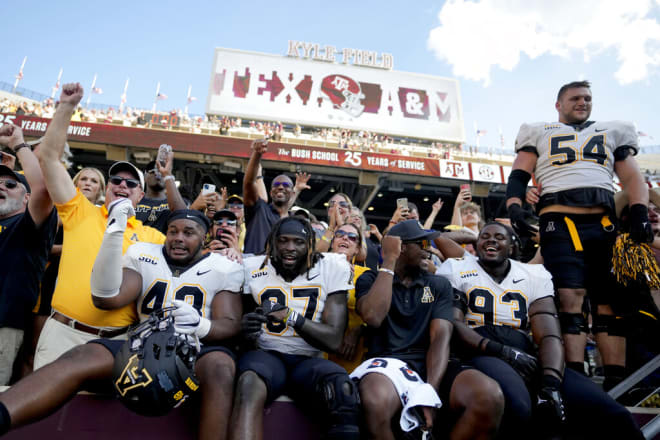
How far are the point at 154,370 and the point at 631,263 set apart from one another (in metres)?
3.54

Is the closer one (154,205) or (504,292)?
(504,292)

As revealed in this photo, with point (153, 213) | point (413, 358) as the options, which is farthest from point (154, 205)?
point (413, 358)

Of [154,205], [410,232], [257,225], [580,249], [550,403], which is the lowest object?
[550,403]

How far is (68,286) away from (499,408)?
9.16 feet

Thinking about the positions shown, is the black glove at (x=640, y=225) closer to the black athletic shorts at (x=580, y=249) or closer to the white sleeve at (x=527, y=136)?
the black athletic shorts at (x=580, y=249)

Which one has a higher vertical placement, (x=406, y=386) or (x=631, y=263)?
(x=631, y=263)

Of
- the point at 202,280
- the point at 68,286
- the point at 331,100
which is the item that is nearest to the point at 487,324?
the point at 202,280

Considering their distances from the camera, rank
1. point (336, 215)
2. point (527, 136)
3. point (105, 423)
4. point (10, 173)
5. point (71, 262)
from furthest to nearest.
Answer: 1. point (336, 215)
2. point (527, 136)
3. point (10, 173)
4. point (71, 262)
5. point (105, 423)

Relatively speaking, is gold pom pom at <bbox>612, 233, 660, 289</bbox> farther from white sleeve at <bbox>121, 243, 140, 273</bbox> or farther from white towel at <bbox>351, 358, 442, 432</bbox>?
white sleeve at <bbox>121, 243, 140, 273</bbox>

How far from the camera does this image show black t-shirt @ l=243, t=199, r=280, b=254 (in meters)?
4.43

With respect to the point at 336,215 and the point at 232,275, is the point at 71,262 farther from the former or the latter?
the point at 336,215

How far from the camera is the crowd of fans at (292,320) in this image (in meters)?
2.20

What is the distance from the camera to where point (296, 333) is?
268 cm

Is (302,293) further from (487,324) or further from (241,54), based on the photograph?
(241,54)
